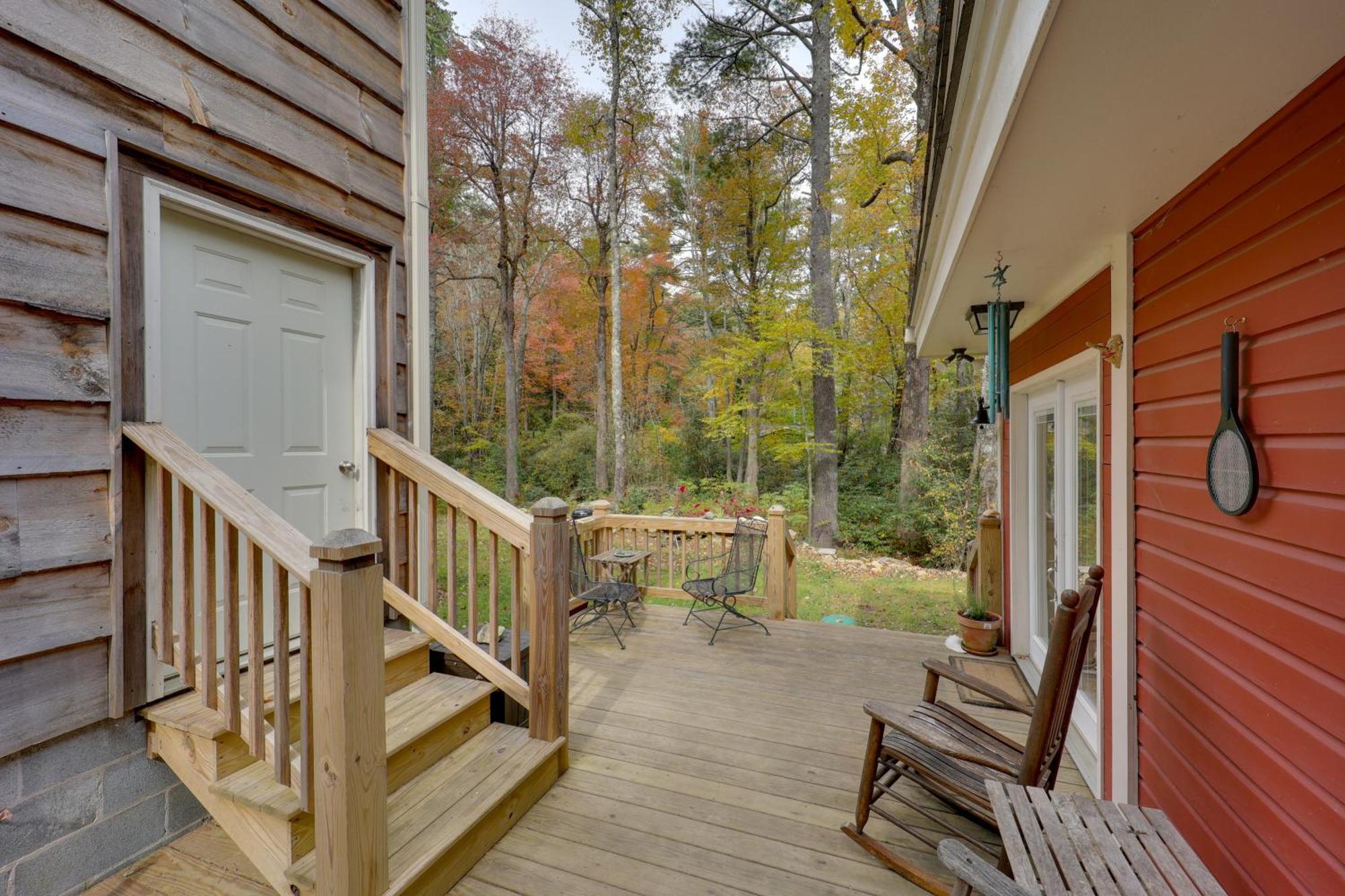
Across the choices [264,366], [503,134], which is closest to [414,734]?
[264,366]

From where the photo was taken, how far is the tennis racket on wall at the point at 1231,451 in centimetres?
129

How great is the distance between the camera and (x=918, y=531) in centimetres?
827

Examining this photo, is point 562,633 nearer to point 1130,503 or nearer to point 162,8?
point 1130,503

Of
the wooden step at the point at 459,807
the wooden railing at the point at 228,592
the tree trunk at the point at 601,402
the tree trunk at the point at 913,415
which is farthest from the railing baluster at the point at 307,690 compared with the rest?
the tree trunk at the point at 601,402

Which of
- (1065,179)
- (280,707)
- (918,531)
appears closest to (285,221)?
(280,707)

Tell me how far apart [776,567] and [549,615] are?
8.89 feet

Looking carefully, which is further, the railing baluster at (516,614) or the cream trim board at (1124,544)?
the railing baluster at (516,614)

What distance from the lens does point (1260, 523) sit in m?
1.28

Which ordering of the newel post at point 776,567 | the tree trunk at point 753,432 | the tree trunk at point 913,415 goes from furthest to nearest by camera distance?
the tree trunk at point 753,432 < the tree trunk at point 913,415 < the newel post at point 776,567

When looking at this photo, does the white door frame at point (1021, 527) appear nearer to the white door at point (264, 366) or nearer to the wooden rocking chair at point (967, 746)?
the wooden rocking chair at point (967, 746)

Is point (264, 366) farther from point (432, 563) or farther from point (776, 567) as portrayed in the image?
point (776, 567)

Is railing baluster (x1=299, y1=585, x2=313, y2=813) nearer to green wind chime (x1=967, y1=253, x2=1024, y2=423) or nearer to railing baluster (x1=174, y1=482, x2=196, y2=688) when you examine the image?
railing baluster (x1=174, y1=482, x2=196, y2=688)

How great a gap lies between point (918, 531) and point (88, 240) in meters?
8.78

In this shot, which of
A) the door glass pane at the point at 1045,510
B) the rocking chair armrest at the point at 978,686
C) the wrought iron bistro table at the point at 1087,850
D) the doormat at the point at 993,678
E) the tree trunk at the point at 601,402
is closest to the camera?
the wrought iron bistro table at the point at 1087,850
